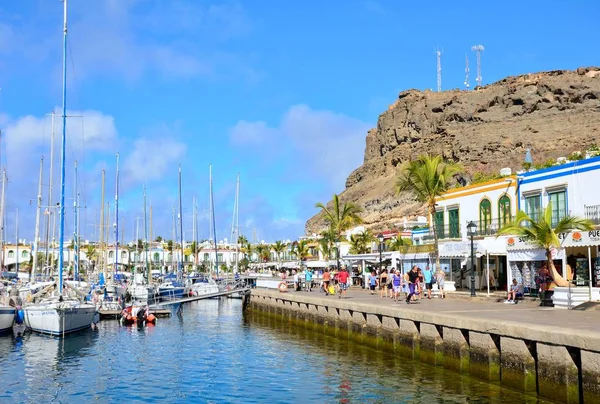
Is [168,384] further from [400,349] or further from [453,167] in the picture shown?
[453,167]

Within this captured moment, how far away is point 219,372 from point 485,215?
2286 centimetres

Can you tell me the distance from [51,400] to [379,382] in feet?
32.1

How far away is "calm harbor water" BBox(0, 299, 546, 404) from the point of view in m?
18.3

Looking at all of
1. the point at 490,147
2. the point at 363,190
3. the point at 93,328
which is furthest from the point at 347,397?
the point at 363,190

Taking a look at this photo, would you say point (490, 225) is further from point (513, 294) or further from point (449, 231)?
point (513, 294)

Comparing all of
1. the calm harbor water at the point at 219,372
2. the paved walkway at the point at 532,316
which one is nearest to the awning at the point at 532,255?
the paved walkway at the point at 532,316

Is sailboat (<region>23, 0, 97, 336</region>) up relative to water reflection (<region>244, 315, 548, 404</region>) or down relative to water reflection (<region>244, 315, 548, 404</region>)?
up

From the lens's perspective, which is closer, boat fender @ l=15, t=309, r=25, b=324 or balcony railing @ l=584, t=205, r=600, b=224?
balcony railing @ l=584, t=205, r=600, b=224

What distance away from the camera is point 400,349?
23.8m

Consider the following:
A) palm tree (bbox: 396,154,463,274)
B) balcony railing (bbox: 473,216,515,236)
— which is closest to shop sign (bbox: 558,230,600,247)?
balcony railing (bbox: 473,216,515,236)

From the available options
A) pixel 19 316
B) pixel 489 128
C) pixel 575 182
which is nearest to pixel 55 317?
pixel 19 316

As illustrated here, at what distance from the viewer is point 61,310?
31578mm

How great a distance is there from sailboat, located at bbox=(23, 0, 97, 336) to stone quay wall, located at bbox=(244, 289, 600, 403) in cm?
1414

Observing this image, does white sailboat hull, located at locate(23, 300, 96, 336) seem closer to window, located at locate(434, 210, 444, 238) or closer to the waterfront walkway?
the waterfront walkway
